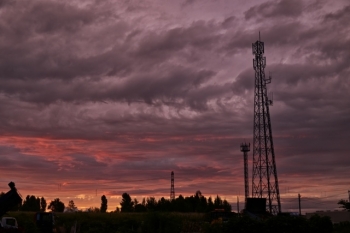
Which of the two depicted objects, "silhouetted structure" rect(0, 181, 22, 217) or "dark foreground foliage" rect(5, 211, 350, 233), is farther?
"silhouetted structure" rect(0, 181, 22, 217)

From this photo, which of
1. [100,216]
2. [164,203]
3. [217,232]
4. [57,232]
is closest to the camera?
[217,232]

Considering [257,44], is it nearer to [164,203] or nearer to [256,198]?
[256,198]

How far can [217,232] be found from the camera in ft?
145

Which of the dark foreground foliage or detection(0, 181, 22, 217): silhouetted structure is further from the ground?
detection(0, 181, 22, 217): silhouetted structure

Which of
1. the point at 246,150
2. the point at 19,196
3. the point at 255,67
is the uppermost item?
the point at 255,67

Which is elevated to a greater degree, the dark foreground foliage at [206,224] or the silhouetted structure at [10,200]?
the silhouetted structure at [10,200]

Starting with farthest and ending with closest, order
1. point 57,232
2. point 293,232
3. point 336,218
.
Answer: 1. point 336,218
2. point 57,232
3. point 293,232

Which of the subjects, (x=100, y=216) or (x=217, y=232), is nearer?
(x=217, y=232)

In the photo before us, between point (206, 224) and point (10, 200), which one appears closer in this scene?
point (10, 200)

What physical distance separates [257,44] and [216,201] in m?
90.6

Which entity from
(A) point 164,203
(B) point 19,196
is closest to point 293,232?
(B) point 19,196

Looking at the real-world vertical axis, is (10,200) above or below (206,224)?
above

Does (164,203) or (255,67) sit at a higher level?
(255,67)

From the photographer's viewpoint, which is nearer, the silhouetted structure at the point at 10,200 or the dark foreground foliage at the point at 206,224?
the dark foreground foliage at the point at 206,224
